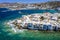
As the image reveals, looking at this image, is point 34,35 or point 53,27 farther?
point 53,27

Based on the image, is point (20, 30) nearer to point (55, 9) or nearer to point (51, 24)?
point (51, 24)

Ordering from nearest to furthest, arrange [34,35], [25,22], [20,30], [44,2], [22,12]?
[34,35]
[20,30]
[25,22]
[44,2]
[22,12]

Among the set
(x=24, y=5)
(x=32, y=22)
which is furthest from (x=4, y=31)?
(x=24, y=5)

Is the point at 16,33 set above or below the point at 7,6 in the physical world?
below

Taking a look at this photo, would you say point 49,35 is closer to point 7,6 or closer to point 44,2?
point 44,2

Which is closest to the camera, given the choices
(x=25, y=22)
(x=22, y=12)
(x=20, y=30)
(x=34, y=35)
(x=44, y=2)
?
(x=34, y=35)

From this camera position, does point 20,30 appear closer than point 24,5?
Yes

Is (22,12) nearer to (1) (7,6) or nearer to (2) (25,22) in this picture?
(1) (7,6)

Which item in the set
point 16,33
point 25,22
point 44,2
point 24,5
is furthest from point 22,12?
point 16,33

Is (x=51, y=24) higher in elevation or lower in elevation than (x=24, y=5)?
lower

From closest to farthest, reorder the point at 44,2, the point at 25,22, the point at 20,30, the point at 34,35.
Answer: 1. the point at 34,35
2. the point at 20,30
3. the point at 25,22
4. the point at 44,2
